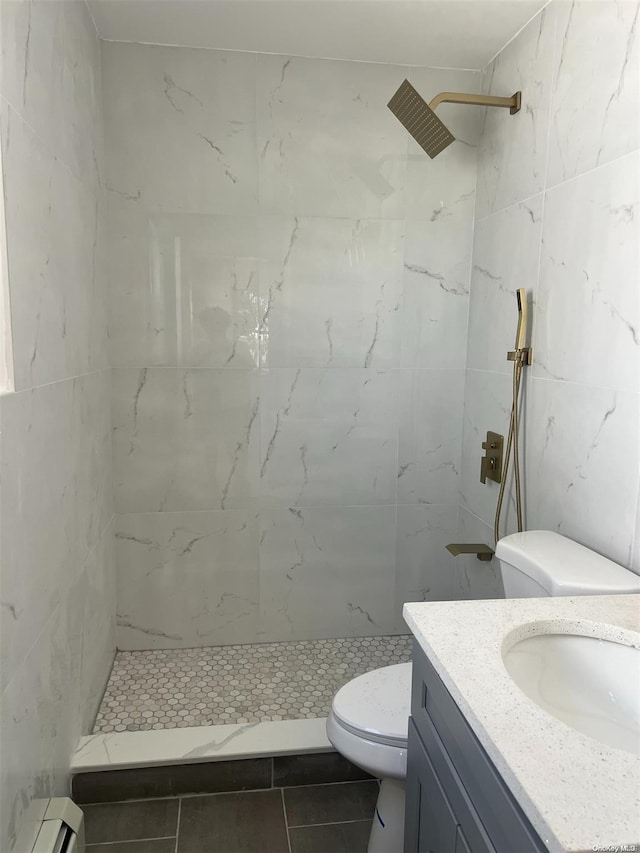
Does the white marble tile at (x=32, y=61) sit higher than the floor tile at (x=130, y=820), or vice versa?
the white marble tile at (x=32, y=61)

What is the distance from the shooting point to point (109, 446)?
247 cm

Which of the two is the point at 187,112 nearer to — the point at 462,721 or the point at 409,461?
the point at 409,461

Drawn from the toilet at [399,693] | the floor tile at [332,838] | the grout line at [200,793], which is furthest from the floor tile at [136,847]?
the toilet at [399,693]

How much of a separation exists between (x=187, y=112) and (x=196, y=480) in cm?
144

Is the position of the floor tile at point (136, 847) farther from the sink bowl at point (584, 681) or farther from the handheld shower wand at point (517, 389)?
the handheld shower wand at point (517, 389)

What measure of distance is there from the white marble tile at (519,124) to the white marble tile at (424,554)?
1.28 meters

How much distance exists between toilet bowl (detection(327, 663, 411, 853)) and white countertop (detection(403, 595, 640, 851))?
1.50 ft

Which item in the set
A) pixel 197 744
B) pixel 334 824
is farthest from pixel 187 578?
pixel 334 824

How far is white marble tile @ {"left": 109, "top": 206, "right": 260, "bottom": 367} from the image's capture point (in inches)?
94.7

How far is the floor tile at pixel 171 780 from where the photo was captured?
6.31 ft

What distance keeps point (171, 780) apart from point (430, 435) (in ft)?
5.29

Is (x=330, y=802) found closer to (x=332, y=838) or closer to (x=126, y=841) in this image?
(x=332, y=838)

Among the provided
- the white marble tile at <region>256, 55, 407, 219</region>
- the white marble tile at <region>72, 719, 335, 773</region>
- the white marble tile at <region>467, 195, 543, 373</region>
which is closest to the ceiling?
the white marble tile at <region>256, 55, 407, 219</region>

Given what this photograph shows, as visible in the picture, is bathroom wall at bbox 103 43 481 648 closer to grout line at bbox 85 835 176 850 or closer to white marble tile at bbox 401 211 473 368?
white marble tile at bbox 401 211 473 368
